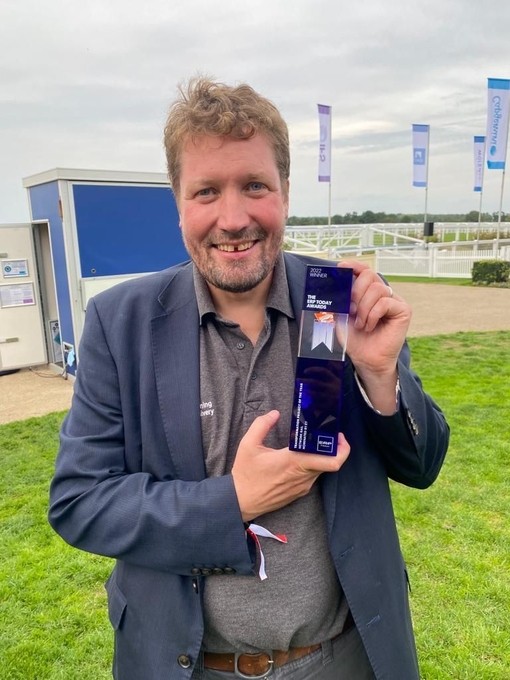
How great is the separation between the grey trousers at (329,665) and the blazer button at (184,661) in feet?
0.23

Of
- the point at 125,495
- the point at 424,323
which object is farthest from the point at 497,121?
the point at 125,495

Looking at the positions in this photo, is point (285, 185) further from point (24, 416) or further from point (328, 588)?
point (24, 416)

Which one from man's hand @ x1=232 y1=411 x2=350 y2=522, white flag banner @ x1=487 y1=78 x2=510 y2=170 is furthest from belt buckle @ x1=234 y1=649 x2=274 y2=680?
white flag banner @ x1=487 y1=78 x2=510 y2=170

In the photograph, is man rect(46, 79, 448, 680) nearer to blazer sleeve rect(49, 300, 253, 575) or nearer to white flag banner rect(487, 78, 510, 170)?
blazer sleeve rect(49, 300, 253, 575)

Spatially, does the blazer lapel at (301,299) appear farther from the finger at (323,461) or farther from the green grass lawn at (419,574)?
the green grass lawn at (419,574)

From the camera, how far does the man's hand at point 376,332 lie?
1109 millimetres

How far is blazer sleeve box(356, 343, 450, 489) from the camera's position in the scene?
48.4 inches

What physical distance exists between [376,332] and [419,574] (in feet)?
8.54

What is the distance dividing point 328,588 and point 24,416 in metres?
5.68

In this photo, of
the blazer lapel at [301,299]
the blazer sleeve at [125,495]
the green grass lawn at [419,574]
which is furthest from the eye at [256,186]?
the green grass lawn at [419,574]

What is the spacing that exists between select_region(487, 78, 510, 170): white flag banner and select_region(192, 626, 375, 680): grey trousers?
19085mm

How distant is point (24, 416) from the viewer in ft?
20.3

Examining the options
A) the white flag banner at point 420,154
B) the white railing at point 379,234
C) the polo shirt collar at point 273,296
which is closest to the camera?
the polo shirt collar at point 273,296

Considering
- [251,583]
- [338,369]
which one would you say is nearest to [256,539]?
[251,583]
